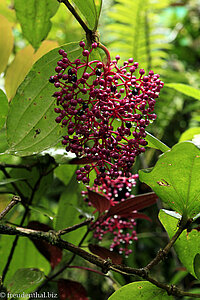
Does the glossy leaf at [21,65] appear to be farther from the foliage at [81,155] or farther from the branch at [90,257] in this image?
the branch at [90,257]

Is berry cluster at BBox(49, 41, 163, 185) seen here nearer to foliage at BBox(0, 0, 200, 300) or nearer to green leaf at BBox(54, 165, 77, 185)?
foliage at BBox(0, 0, 200, 300)

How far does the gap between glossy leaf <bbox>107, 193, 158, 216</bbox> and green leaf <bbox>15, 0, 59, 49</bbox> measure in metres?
0.37

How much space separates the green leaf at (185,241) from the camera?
52 cm

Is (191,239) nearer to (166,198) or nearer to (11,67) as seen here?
(166,198)

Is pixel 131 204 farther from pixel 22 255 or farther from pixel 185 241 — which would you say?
pixel 22 255

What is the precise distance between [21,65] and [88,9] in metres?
0.24

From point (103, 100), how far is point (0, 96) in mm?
158

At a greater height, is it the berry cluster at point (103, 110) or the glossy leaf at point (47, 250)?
the berry cluster at point (103, 110)

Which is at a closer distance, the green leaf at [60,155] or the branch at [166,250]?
the branch at [166,250]

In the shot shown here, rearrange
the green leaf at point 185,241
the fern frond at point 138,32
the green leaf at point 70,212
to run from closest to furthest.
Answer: the green leaf at point 185,241
the green leaf at point 70,212
the fern frond at point 138,32

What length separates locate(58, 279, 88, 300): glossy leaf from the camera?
671 millimetres

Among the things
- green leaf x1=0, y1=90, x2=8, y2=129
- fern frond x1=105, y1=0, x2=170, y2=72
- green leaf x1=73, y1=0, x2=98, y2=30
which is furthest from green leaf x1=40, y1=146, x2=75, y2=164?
fern frond x1=105, y1=0, x2=170, y2=72

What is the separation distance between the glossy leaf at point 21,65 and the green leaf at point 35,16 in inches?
1.2

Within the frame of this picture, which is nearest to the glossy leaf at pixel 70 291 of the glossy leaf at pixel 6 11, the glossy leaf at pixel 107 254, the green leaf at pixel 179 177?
the glossy leaf at pixel 107 254
